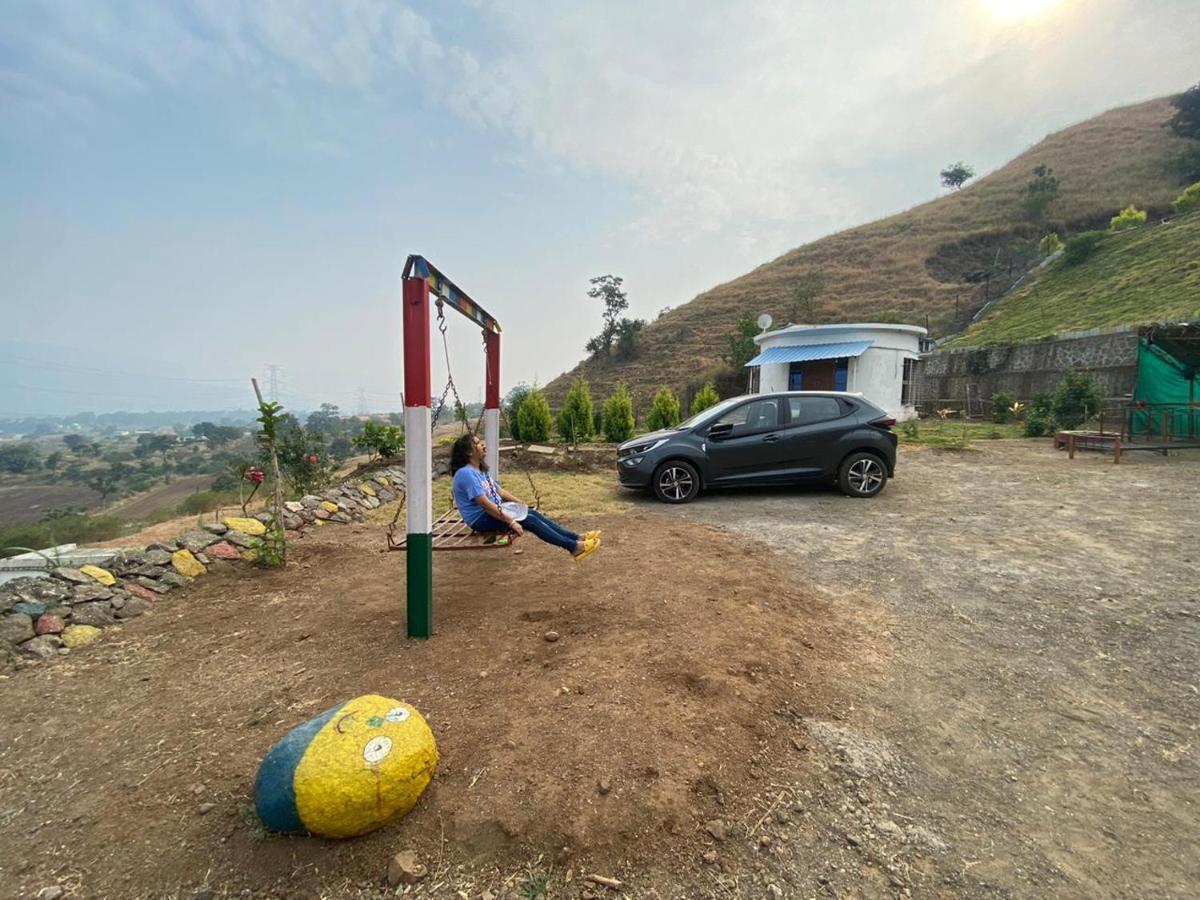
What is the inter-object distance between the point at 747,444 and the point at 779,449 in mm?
452

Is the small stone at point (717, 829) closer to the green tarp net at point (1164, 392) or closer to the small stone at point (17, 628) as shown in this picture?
the small stone at point (17, 628)

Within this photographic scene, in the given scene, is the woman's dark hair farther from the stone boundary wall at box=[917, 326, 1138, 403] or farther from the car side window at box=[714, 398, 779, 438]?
the stone boundary wall at box=[917, 326, 1138, 403]

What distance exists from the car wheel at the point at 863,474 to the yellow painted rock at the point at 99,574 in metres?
7.94

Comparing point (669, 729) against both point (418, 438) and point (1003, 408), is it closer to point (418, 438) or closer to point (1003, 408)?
point (418, 438)

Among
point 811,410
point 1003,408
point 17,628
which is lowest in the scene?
point 17,628

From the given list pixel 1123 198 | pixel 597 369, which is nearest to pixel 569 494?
pixel 597 369

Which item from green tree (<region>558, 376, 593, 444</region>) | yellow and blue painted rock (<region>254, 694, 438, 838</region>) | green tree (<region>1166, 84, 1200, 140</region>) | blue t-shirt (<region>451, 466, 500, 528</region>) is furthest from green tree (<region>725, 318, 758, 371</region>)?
green tree (<region>1166, 84, 1200, 140</region>)

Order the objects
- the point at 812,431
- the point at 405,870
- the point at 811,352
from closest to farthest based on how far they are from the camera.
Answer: the point at 405,870
the point at 812,431
the point at 811,352

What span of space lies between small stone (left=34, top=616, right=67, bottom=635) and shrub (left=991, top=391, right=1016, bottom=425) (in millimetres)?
22119

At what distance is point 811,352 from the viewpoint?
2103cm

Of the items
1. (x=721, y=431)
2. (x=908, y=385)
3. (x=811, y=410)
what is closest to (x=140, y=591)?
(x=721, y=431)

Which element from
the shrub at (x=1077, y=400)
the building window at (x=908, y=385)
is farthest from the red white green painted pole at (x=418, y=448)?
the building window at (x=908, y=385)

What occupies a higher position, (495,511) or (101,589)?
(495,511)

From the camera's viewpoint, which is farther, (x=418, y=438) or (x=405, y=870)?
(x=418, y=438)
